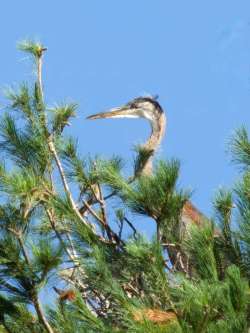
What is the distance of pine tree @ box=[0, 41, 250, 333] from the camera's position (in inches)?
202

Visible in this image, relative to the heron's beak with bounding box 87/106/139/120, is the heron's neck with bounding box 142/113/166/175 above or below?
below

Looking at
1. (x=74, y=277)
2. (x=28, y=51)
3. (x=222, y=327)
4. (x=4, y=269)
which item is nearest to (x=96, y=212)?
(x=74, y=277)

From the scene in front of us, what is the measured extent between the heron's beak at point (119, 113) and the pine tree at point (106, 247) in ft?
8.15

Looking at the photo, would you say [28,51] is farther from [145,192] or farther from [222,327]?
[222,327]

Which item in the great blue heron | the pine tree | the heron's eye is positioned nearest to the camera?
the pine tree

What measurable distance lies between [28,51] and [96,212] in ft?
3.02

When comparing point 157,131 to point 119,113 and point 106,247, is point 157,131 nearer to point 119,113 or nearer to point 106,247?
point 119,113

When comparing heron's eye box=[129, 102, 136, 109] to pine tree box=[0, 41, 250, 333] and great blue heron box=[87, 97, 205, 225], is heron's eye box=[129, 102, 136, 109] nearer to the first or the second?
great blue heron box=[87, 97, 205, 225]

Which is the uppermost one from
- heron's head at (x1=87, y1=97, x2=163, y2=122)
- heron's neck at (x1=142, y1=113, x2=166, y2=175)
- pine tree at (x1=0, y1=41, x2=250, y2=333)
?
heron's head at (x1=87, y1=97, x2=163, y2=122)

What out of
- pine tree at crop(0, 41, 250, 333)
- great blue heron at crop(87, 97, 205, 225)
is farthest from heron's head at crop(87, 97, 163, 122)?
pine tree at crop(0, 41, 250, 333)

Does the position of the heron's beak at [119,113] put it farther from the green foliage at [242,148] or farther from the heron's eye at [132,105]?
the green foliage at [242,148]

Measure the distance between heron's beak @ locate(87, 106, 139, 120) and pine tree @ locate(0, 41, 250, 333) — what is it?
2484 millimetres

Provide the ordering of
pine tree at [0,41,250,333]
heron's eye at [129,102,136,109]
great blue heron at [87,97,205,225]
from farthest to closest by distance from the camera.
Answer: heron's eye at [129,102,136,109], great blue heron at [87,97,205,225], pine tree at [0,41,250,333]

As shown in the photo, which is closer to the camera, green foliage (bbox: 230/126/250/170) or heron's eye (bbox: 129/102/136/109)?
green foliage (bbox: 230/126/250/170)
